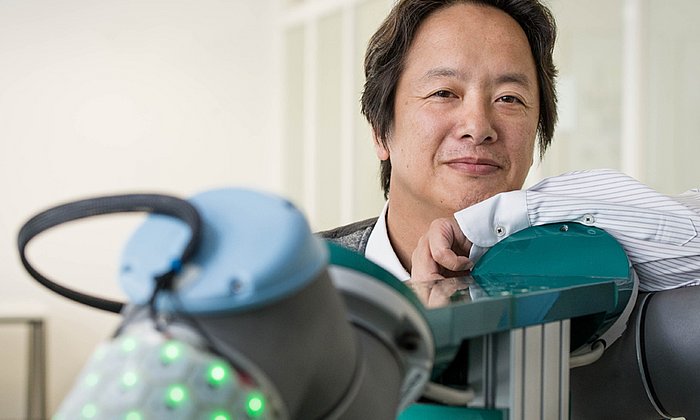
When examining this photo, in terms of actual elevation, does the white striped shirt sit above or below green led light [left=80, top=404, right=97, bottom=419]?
below

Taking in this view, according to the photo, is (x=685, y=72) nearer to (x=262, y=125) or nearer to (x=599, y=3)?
(x=599, y=3)

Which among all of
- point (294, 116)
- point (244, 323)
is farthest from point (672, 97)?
point (294, 116)

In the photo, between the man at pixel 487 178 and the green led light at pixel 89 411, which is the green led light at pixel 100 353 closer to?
the green led light at pixel 89 411

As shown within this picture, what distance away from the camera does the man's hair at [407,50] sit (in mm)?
1114

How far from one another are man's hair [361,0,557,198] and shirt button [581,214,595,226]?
1.54 feet

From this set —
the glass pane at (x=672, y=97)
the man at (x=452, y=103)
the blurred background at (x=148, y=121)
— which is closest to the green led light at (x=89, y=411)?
the man at (x=452, y=103)

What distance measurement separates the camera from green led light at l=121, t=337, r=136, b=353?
28 centimetres

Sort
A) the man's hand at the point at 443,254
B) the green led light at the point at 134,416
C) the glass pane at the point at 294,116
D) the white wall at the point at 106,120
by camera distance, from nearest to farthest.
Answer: the green led light at the point at 134,416
the man's hand at the point at 443,254
the white wall at the point at 106,120
the glass pane at the point at 294,116

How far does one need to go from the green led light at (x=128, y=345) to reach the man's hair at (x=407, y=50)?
88cm

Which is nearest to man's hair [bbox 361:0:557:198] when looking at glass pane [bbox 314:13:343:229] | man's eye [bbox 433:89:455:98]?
man's eye [bbox 433:89:455:98]

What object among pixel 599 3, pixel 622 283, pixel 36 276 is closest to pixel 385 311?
pixel 36 276

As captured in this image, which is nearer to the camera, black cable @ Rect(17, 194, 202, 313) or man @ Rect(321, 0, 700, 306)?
black cable @ Rect(17, 194, 202, 313)

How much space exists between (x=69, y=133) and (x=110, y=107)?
0.28 meters

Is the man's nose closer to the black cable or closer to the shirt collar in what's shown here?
the shirt collar
